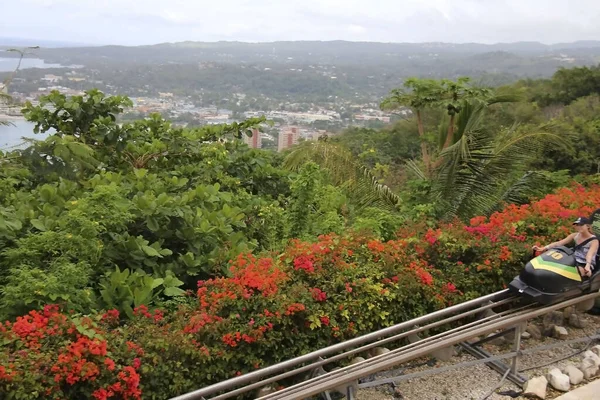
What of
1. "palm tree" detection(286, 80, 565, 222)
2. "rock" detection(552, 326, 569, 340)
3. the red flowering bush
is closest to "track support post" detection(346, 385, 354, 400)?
the red flowering bush

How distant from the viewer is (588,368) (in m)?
4.17

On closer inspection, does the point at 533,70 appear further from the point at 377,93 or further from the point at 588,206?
the point at 588,206

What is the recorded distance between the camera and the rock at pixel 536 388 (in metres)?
3.88

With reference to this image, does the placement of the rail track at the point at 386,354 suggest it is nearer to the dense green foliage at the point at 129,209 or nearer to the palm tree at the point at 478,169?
the dense green foliage at the point at 129,209

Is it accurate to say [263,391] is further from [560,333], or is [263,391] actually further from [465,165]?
[465,165]

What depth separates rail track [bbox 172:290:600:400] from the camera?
3.24m

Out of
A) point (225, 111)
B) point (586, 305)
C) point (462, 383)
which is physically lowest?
point (225, 111)

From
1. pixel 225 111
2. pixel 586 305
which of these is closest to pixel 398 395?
pixel 586 305

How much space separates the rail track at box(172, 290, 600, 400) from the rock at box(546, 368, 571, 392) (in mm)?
234

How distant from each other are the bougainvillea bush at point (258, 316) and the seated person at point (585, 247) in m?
0.50

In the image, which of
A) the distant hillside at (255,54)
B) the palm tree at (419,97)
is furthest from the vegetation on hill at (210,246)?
the distant hillside at (255,54)

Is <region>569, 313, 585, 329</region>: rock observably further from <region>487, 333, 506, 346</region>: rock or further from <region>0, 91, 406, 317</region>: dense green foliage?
<region>0, 91, 406, 317</region>: dense green foliage

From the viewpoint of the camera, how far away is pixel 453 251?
5.00 meters

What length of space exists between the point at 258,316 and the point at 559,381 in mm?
2222
